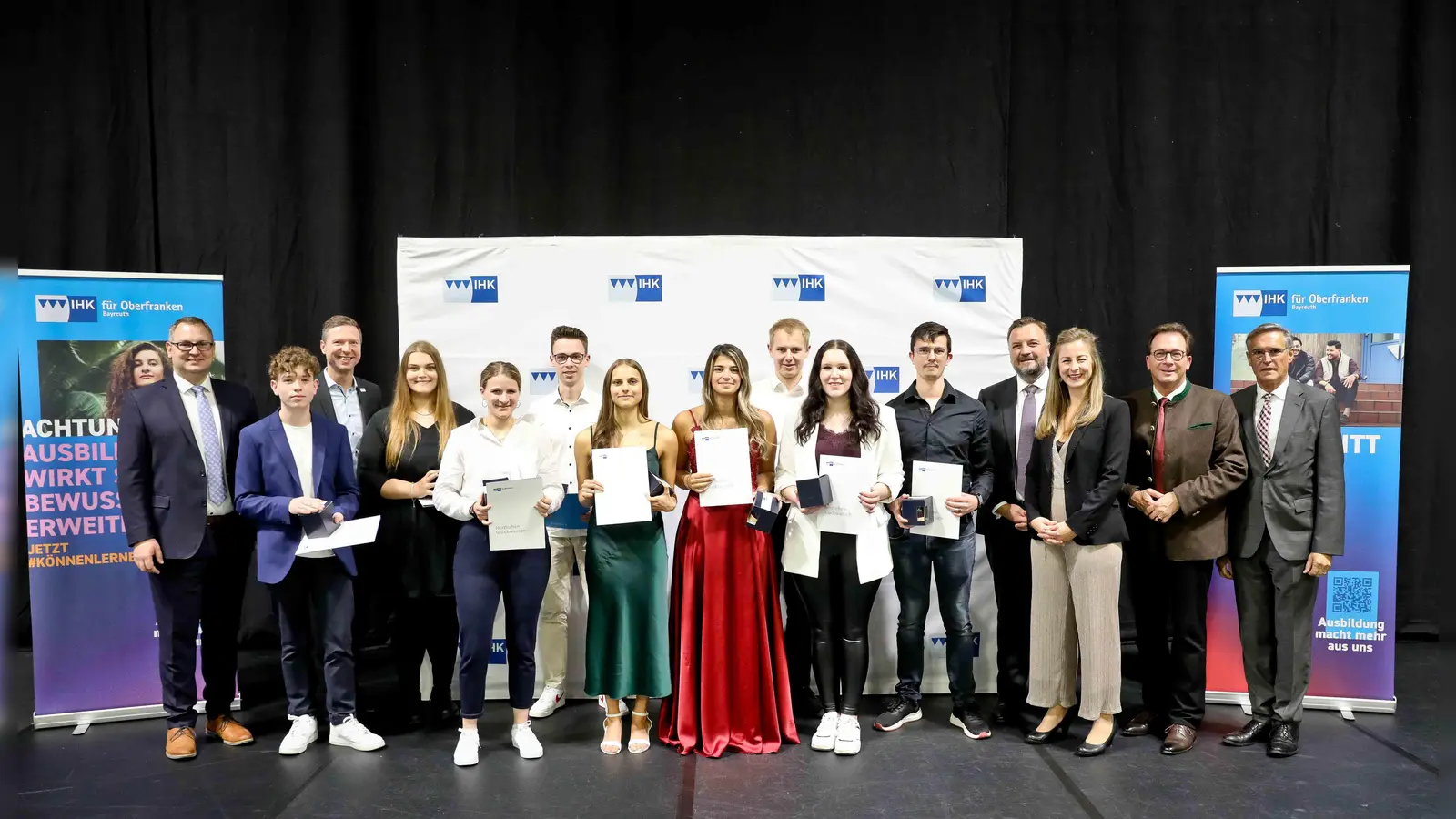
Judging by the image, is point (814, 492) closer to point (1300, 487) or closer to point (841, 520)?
point (841, 520)

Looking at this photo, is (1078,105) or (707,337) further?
(1078,105)

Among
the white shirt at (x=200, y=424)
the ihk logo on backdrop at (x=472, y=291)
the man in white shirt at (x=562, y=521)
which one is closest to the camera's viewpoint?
the white shirt at (x=200, y=424)

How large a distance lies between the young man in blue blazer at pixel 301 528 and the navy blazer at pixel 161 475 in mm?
234

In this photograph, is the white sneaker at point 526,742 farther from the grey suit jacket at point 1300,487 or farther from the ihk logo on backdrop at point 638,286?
the grey suit jacket at point 1300,487

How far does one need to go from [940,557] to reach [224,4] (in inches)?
204

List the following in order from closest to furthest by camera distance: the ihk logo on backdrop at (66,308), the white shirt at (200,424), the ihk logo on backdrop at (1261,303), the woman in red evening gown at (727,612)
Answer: the woman in red evening gown at (727,612) < the white shirt at (200,424) < the ihk logo on backdrop at (66,308) < the ihk logo on backdrop at (1261,303)

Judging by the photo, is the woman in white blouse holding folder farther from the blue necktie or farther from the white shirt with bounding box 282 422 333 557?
the blue necktie

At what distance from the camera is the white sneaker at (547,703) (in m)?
4.12

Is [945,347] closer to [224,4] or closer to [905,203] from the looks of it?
[905,203]

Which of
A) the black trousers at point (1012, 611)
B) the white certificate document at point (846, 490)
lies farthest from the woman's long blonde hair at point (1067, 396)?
the white certificate document at point (846, 490)

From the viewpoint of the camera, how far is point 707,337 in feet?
14.9

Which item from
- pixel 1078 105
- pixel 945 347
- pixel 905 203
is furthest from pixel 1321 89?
pixel 945 347

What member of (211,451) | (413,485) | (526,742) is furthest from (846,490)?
(211,451)

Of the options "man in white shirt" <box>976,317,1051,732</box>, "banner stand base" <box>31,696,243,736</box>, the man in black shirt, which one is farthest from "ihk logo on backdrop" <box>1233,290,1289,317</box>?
"banner stand base" <box>31,696,243,736</box>
